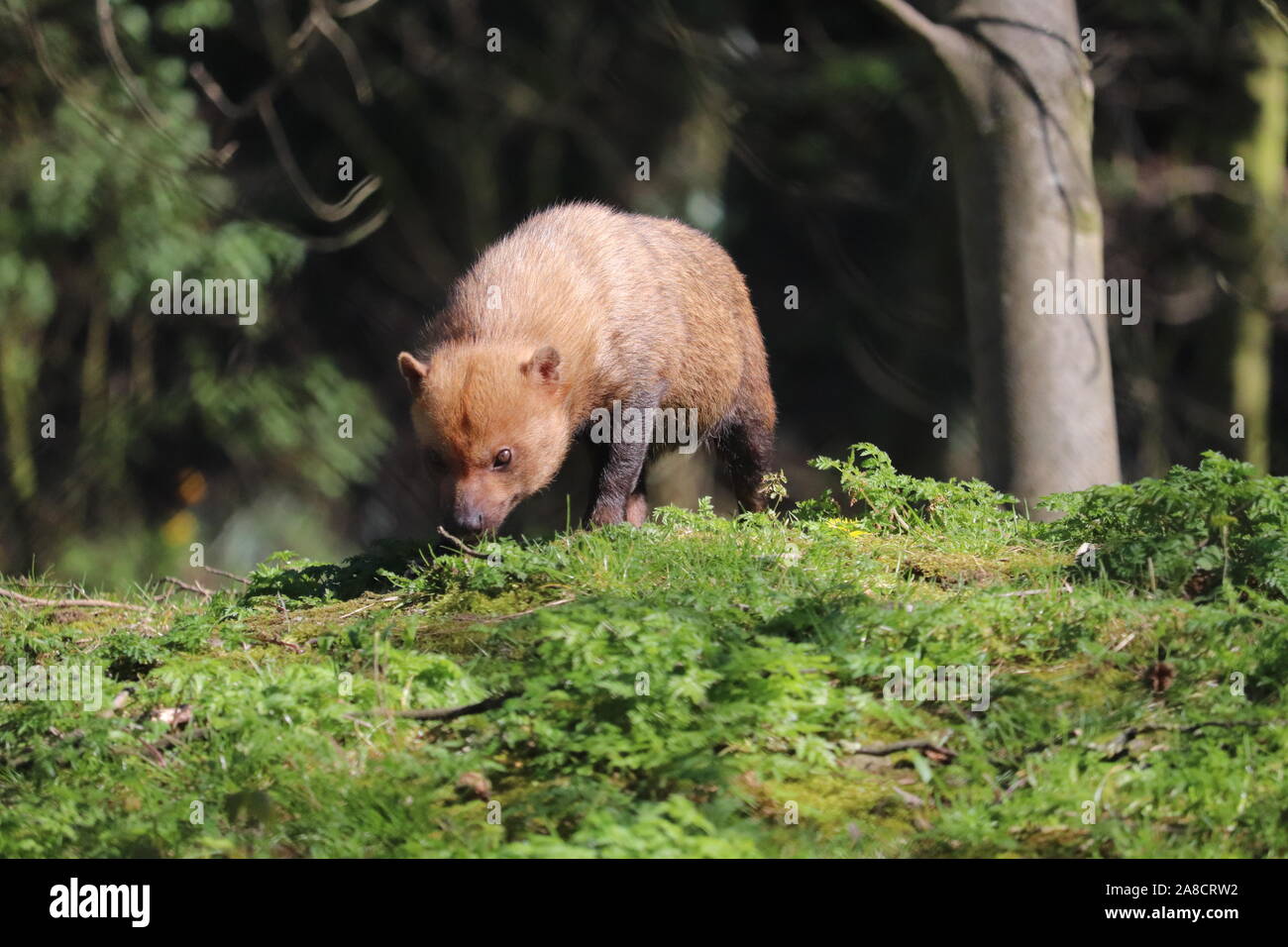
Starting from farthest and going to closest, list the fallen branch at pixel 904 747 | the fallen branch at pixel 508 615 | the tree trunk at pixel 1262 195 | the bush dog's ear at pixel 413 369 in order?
the tree trunk at pixel 1262 195
the bush dog's ear at pixel 413 369
the fallen branch at pixel 508 615
the fallen branch at pixel 904 747

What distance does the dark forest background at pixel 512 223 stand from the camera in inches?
432

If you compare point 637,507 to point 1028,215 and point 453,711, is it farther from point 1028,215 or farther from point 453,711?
point 453,711

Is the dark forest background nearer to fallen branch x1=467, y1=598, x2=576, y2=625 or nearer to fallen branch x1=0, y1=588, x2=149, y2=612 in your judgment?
fallen branch x1=0, y1=588, x2=149, y2=612

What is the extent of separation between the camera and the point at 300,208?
1215cm

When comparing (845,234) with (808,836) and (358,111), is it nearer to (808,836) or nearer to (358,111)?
(358,111)

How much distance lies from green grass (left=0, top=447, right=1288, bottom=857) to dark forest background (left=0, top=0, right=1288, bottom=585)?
19.7 feet

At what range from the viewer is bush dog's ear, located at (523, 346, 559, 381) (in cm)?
671

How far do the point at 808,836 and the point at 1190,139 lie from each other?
10.4 metres

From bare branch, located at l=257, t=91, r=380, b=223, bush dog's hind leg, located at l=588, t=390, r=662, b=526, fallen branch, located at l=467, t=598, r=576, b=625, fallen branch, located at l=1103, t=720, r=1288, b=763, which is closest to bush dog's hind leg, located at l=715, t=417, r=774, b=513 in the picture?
bush dog's hind leg, located at l=588, t=390, r=662, b=526

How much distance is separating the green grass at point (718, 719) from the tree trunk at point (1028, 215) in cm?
204

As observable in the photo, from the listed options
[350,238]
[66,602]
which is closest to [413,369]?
[66,602]

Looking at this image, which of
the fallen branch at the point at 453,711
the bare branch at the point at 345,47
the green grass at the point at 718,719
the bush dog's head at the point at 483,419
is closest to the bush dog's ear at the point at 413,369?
the bush dog's head at the point at 483,419

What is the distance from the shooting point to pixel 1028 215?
7355mm

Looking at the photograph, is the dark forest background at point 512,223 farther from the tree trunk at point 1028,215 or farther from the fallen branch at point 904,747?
the fallen branch at point 904,747
